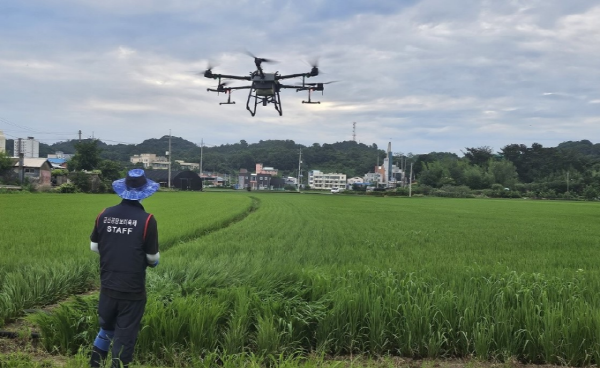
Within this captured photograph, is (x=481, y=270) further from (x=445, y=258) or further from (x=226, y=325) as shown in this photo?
(x=226, y=325)

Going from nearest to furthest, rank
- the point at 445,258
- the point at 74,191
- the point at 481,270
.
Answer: the point at 481,270 → the point at 445,258 → the point at 74,191

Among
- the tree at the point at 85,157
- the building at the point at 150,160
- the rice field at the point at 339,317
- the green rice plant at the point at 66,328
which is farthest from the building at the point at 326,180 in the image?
the green rice plant at the point at 66,328

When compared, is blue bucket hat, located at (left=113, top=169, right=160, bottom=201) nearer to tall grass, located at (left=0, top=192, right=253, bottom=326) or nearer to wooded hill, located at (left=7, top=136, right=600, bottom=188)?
tall grass, located at (left=0, top=192, right=253, bottom=326)

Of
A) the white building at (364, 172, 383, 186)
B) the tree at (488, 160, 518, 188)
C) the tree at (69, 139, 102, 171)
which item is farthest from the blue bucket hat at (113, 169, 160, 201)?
the white building at (364, 172, 383, 186)

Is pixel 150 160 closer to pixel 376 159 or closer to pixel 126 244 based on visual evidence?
pixel 376 159

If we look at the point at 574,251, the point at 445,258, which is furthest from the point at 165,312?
the point at 574,251

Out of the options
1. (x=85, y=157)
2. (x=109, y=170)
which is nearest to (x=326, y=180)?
(x=109, y=170)
